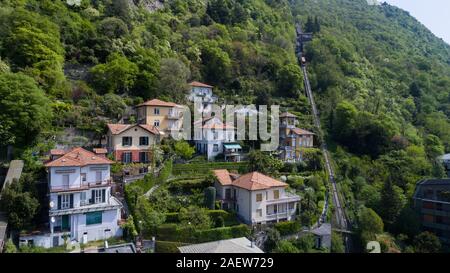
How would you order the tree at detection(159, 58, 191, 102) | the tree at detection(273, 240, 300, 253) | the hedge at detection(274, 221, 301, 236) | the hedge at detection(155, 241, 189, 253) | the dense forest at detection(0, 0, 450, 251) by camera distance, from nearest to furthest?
the hedge at detection(155, 241, 189, 253), the tree at detection(273, 240, 300, 253), the hedge at detection(274, 221, 301, 236), the dense forest at detection(0, 0, 450, 251), the tree at detection(159, 58, 191, 102)

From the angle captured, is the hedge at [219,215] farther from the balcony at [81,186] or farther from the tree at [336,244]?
the tree at [336,244]

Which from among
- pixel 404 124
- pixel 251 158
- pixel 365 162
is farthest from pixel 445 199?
pixel 404 124

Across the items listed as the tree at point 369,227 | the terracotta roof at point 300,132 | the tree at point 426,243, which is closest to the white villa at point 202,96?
the terracotta roof at point 300,132

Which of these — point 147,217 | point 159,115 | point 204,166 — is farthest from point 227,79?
point 147,217

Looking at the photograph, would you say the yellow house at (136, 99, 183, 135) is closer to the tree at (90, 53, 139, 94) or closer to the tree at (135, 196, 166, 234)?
the tree at (90, 53, 139, 94)

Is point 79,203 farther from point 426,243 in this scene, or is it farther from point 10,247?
point 426,243

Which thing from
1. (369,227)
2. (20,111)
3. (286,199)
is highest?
(20,111)

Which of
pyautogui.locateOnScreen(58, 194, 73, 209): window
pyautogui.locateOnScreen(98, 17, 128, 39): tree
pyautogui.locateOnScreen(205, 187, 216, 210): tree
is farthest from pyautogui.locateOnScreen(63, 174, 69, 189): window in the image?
pyautogui.locateOnScreen(98, 17, 128, 39): tree
